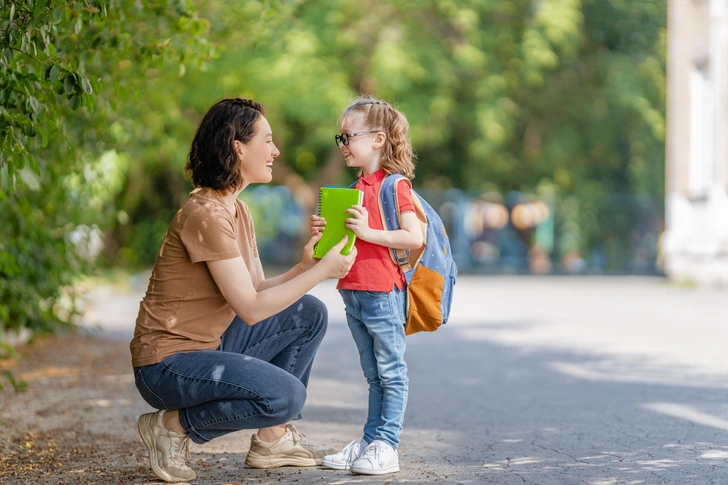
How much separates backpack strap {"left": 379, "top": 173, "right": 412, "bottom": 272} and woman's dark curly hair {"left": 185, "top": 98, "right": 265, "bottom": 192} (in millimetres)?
609

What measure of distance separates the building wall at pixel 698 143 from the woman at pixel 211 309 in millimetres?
14540

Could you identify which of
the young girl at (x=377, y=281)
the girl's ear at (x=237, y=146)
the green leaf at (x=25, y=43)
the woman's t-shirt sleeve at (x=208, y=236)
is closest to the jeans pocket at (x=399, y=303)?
the young girl at (x=377, y=281)

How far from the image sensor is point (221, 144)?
4.19 m

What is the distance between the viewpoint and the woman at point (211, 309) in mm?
4000

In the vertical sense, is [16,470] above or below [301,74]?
below

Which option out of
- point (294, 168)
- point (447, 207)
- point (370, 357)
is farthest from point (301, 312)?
point (294, 168)

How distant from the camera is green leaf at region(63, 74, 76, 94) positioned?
3867 mm

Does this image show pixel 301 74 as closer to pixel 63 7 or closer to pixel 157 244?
pixel 157 244

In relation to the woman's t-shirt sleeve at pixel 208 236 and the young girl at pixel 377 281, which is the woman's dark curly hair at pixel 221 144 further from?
the young girl at pixel 377 281

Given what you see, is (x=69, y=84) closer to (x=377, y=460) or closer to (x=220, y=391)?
(x=220, y=391)

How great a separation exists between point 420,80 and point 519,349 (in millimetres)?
14647

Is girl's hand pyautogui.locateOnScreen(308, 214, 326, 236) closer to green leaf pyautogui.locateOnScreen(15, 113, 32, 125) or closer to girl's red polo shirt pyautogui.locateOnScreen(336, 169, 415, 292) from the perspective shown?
girl's red polo shirt pyautogui.locateOnScreen(336, 169, 415, 292)

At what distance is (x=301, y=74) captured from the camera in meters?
21.2

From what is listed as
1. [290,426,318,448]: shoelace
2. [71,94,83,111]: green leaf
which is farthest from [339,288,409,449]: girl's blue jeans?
[71,94,83,111]: green leaf
